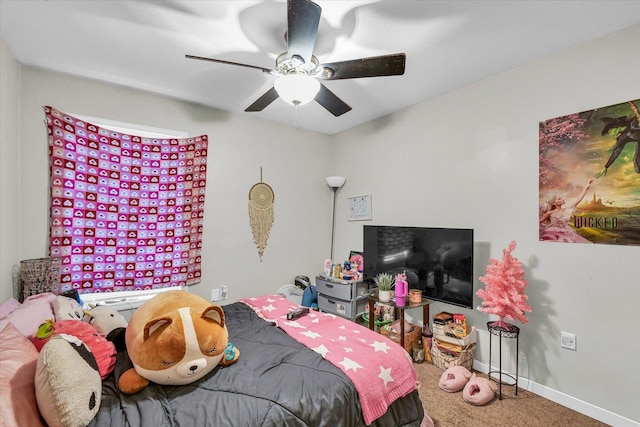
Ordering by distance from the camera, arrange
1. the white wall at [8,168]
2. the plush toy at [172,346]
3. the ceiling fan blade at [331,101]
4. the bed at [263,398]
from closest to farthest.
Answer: the bed at [263,398] < the plush toy at [172,346] < the white wall at [8,168] < the ceiling fan blade at [331,101]

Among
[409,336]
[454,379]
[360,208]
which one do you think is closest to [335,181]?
[360,208]

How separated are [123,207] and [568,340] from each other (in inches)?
150

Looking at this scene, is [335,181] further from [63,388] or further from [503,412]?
[63,388]

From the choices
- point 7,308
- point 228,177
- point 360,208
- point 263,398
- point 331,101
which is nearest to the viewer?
point 263,398

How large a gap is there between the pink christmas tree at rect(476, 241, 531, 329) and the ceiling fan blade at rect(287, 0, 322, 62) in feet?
6.52

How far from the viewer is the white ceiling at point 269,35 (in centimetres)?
171

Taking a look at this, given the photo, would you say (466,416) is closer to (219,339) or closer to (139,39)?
(219,339)

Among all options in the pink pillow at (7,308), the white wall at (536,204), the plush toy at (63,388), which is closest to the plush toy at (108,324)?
the pink pillow at (7,308)

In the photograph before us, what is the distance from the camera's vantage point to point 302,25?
4.72ft

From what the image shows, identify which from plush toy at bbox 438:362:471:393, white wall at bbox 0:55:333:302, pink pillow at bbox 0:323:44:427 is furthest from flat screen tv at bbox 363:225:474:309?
pink pillow at bbox 0:323:44:427

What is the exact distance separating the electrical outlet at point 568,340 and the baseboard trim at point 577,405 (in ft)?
1.15

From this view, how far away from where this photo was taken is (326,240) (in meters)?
4.19

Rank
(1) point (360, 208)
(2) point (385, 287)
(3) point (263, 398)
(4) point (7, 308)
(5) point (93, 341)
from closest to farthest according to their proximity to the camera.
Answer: (3) point (263, 398) < (5) point (93, 341) < (4) point (7, 308) < (2) point (385, 287) < (1) point (360, 208)

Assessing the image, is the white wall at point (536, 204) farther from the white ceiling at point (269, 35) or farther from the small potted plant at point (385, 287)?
the small potted plant at point (385, 287)
